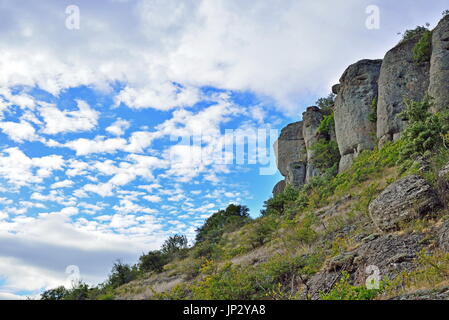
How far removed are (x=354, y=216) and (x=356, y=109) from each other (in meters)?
17.3

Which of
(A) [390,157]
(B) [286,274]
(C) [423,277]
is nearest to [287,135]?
(A) [390,157]

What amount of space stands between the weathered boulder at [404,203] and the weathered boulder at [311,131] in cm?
2414

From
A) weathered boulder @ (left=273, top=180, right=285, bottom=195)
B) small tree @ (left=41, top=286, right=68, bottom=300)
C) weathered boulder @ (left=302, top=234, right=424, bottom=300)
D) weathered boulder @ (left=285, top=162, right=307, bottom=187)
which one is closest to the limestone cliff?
weathered boulder @ (left=285, top=162, right=307, bottom=187)

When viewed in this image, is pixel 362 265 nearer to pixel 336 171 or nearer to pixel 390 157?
pixel 390 157

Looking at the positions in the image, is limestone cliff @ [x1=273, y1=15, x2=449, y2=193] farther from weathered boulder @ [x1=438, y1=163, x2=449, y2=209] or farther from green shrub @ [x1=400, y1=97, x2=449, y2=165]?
weathered boulder @ [x1=438, y1=163, x2=449, y2=209]

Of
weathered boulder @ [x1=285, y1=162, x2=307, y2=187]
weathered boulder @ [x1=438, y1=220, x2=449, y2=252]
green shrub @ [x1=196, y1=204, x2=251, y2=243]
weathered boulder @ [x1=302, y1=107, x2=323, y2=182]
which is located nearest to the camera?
weathered boulder @ [x1=438, y1=220, x2=449, y2=252]

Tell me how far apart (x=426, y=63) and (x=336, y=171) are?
33.9ft

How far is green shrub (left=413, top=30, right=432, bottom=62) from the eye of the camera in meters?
21.5

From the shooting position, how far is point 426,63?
21703 mm

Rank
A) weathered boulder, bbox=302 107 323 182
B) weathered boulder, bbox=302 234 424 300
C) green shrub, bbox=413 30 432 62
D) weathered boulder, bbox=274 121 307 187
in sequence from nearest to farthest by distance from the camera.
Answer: weathered boulder, bbox=302 234 424 300, green shrub, bbox=413 30 432 62, weathered boulder, bbox=302 107 323 182, weathered boulder, bbox=274 121 307 187

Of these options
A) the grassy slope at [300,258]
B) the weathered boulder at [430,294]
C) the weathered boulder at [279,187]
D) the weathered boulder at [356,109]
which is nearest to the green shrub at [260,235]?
the grassy slope at [300,258]

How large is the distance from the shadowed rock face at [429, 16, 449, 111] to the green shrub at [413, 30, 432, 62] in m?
0.68

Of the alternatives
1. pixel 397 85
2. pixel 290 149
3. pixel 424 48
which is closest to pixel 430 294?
pixel 397 85

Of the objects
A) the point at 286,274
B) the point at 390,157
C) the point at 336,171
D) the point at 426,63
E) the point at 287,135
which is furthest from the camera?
the point at 287,135
